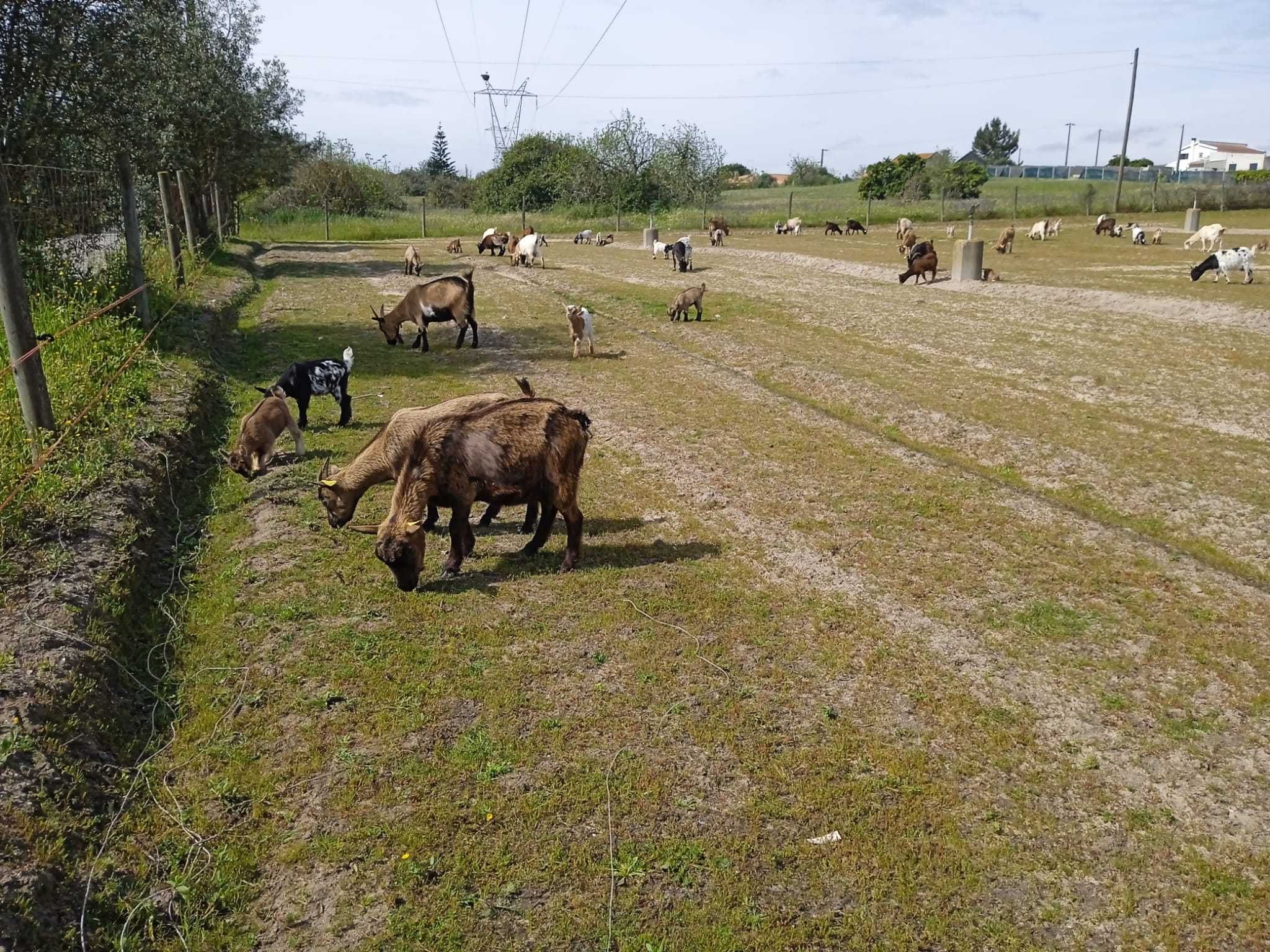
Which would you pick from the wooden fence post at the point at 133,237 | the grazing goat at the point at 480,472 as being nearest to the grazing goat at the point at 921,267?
the wooden fence post at the point at 133,237

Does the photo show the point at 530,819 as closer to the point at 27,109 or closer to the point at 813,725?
the point at 813,725

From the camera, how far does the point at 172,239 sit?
17734mm

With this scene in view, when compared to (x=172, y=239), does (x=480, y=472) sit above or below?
below

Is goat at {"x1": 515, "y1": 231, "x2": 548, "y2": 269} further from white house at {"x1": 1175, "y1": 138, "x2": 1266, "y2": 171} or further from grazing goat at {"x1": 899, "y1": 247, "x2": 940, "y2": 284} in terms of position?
white house at {"x1": 1175, "y1": 138, "x2": 1266, "y2": 171}

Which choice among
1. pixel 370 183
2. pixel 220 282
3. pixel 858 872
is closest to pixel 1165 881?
pixel 858 872

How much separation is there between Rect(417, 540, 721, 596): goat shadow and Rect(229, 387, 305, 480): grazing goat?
2.88 metres

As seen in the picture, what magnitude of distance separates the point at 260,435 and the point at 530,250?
2244 centimetres

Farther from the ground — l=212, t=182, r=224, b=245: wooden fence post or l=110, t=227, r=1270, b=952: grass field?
l=212, t=182, r=224, b=245: wooden fence post

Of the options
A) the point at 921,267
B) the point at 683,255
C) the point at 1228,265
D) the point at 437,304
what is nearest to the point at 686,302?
the point at 437,304

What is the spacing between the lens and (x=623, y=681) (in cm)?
522

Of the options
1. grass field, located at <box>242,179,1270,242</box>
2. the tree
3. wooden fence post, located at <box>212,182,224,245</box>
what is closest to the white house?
the tree

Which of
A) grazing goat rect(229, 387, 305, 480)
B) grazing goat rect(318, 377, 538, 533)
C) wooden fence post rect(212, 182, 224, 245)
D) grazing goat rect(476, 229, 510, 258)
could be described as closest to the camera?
grazing goat rect(318, 377, 538, 533)

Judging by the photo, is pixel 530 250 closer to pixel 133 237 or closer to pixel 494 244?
pixel 494 244

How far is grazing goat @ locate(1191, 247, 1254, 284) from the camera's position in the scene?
22.1 m
